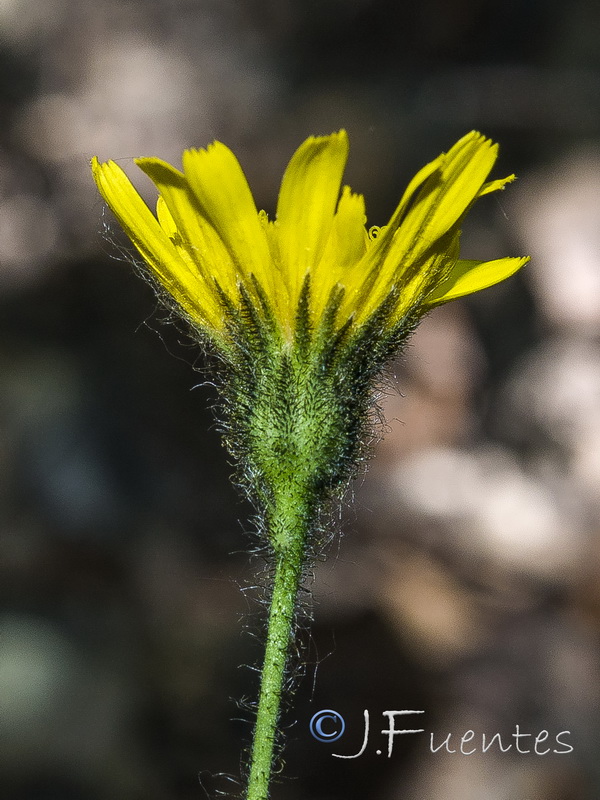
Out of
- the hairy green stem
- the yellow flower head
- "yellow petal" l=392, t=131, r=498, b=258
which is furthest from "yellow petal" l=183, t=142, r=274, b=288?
the hairy green stem

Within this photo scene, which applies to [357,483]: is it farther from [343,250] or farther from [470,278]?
[343,250]

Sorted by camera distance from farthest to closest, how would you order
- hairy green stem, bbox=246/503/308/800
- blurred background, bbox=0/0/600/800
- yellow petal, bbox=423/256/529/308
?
blurred background, bbox=0/0/600/800
yellow petal, bbox=423/256/529/308
hairy green stem, bbox=246/503/308/800

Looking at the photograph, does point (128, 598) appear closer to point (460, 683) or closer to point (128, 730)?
point (128, 730)

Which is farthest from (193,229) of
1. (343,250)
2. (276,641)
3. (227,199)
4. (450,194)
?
(276,641)

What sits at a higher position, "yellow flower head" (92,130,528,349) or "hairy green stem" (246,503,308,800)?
"yellow flower head" (92,130,528,349)

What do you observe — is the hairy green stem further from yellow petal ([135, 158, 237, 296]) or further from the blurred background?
the blurred background

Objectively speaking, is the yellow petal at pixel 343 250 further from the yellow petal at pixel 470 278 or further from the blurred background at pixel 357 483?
the blurred background at pixel 357 483
